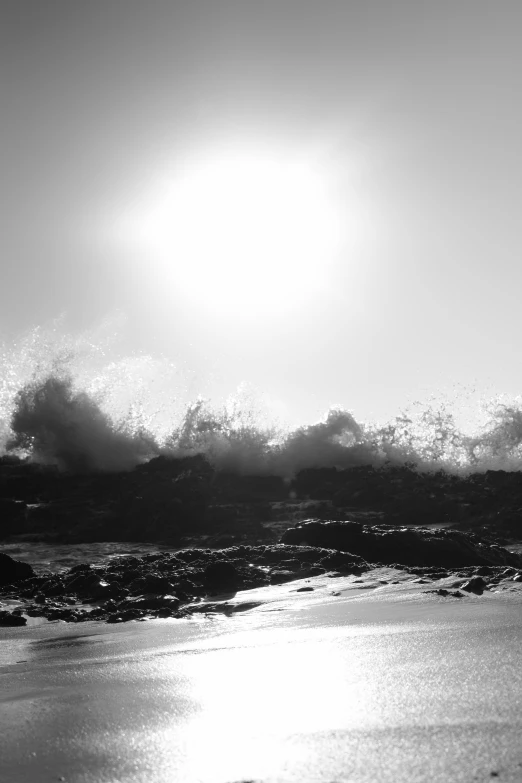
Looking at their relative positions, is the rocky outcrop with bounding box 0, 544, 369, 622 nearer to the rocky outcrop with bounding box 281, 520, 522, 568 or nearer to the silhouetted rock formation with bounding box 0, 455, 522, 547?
the rocky outcrop with bounding box 281, 520, 522, 568

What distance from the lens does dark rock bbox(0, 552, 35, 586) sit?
13.7 meters

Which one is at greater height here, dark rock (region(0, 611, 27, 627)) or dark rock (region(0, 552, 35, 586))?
dark rock (region(0, 552, 35, 586))

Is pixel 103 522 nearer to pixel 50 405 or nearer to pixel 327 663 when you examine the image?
pixel 50 405

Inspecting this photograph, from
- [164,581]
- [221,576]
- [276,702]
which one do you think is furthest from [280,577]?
[276,702]

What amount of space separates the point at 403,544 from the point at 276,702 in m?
10.8

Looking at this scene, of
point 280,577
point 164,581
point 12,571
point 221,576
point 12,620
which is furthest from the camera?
point 12,571

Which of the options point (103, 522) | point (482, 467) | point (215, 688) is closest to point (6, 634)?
point (215, 688)

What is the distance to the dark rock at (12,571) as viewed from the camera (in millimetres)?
13701

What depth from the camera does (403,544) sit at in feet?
48.0

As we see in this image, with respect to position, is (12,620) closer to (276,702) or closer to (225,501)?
(276,702)

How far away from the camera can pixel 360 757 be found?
327 cm

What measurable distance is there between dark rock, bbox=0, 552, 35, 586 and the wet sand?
19.1ft

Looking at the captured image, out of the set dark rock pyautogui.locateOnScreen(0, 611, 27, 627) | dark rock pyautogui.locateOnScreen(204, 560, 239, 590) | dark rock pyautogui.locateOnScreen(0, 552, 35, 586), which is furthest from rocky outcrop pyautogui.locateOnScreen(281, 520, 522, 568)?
dark rock pyautogui.locateOnScreen(0, 611, 27, 627)

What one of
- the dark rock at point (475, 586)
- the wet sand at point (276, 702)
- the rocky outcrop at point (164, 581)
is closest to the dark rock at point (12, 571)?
the rocky outcrop at point (164, 581)
